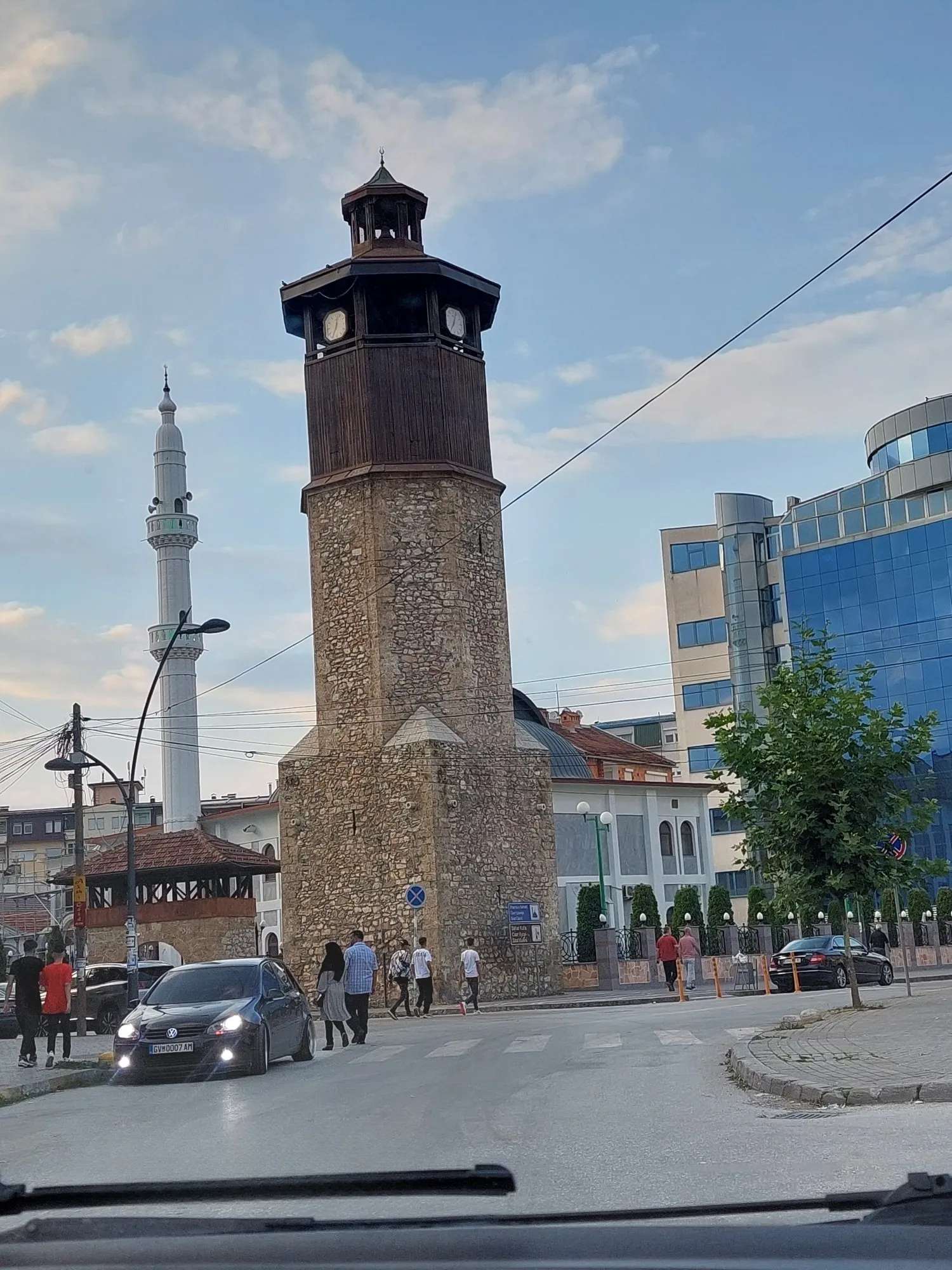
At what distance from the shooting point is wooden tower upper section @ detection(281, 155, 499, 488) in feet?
136

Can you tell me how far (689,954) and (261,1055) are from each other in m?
22.8

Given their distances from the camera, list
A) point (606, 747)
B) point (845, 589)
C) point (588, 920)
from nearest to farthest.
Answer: point (588, 920), point (606, 747), point (845, 589)

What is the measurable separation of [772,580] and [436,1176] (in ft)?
273

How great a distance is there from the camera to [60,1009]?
23.3m

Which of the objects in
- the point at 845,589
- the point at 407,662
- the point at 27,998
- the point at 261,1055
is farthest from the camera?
the point at 845,589

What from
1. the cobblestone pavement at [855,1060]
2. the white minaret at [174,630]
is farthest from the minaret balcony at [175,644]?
the cobblestone pavement at [855,1060]

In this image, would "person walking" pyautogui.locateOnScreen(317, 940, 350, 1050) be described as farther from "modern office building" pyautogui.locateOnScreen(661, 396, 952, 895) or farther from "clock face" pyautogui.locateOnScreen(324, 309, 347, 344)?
"modern office building" pyautogui.locateOnScreen(661, 396, 952, 895)

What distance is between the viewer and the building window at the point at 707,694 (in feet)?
280

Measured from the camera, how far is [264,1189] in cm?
230

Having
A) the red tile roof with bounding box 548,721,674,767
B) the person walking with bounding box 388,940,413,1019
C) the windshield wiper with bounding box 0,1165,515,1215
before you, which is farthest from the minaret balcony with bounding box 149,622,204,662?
the windshield wiper with bounding box 0,1165,515,1215

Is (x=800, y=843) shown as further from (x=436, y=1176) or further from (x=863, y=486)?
(x=863, y=486)

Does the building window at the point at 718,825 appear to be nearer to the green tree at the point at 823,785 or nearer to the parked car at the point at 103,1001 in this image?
the parked car at the point at 103,1001

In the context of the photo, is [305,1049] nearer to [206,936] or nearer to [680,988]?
[680,988]

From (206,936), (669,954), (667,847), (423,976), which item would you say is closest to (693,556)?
(667,847)
